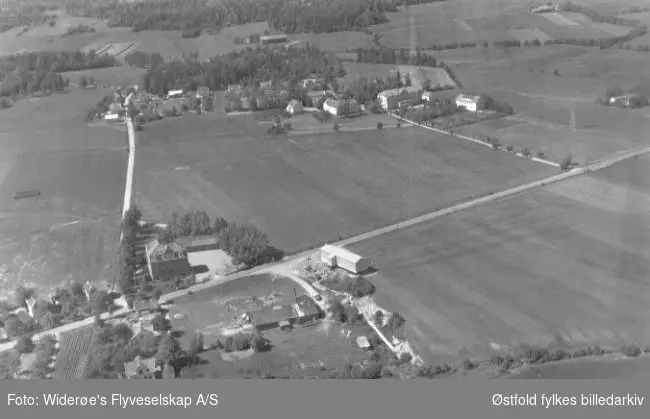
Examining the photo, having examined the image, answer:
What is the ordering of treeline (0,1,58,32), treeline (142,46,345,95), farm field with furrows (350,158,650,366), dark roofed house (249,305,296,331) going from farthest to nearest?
treeline (142,46,345,95) → treeline (0,1,58,32) → dark roofed house (249,305,296,331) → farm field with furrows (350,158,650,366)

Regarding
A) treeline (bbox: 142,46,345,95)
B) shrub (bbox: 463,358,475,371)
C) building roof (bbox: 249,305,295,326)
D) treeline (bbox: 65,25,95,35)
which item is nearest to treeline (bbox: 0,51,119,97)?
treeline (bbox: 65,25,95,35)

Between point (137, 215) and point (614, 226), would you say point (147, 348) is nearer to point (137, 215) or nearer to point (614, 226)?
point (137, 215)

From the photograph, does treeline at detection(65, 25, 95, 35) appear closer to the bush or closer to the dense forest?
the dense forest

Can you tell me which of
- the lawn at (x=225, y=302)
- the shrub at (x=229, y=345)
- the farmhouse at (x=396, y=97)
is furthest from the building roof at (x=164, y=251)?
the farmhouse at (x=396, y=97)

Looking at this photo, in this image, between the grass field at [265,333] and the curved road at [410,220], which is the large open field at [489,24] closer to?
the curved road at [410,220]

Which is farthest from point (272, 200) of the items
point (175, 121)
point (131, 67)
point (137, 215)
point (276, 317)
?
point (131, 67)

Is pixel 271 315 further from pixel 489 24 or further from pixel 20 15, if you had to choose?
pixel 20 15

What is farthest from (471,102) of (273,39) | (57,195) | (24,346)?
(24,346)

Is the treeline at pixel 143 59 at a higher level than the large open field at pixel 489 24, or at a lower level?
lower
